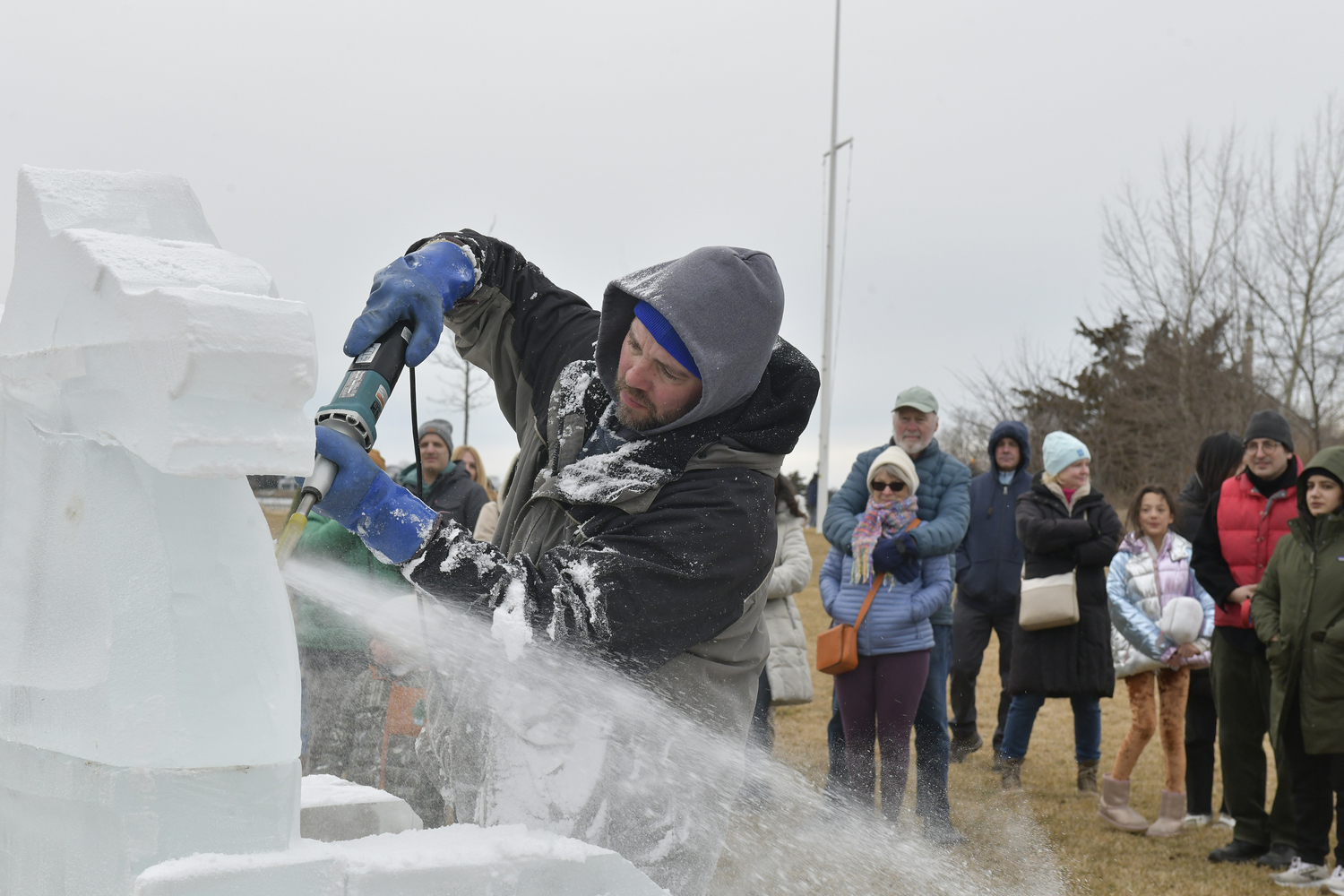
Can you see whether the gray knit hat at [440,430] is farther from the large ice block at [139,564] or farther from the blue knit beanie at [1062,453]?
the large ice block at [139,564]

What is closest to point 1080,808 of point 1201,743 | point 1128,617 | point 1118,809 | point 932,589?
point 1118,809

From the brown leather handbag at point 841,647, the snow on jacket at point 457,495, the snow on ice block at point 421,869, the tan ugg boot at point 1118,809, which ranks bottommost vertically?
the tan ugg boot at point 1118,809

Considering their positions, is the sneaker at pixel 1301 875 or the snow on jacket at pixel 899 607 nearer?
the sneaker at pixel 1301 875

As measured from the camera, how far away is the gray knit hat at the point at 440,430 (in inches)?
215

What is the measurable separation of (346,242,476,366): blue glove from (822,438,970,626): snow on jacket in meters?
3.31

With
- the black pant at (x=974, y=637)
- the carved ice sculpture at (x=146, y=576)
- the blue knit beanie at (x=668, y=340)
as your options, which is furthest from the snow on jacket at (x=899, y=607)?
the carved ice sculpture at (x=146, y=576)

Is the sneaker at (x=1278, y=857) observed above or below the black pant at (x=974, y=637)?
below

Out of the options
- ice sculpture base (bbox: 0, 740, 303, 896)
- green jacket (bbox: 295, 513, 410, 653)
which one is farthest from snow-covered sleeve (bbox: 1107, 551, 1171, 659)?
ice sculpture base (bbox: 0, 740, 303, 896)

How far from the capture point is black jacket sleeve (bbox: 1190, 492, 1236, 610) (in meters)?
5.11

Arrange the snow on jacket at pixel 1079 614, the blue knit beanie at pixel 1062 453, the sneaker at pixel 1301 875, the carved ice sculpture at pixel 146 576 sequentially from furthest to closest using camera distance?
the blue knit beanie at pixel 1062 453 → the snow on jacket at pixel 1079 614 → the sneaker at pixel 1301 875 → the carved ice sculpture at pixel 146 576

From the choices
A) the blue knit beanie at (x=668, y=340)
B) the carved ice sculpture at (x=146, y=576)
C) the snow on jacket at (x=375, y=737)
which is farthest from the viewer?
the snow on jacket at (x=375, y=737)

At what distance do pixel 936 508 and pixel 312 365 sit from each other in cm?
445

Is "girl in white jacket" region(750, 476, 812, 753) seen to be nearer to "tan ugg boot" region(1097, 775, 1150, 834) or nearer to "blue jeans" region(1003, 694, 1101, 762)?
"blue jeans" region(1003, 694, 1101, 762)

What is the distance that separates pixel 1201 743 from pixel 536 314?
4.68m
